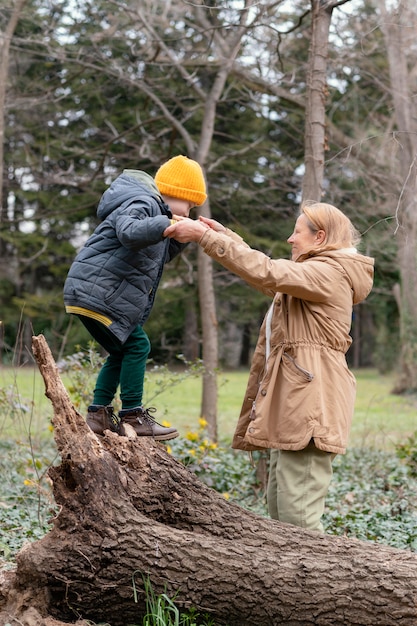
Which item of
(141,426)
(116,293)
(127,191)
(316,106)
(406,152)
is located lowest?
(141,426)

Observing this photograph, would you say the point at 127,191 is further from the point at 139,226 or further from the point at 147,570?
the point at 147,570

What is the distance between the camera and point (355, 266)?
12.2 ft

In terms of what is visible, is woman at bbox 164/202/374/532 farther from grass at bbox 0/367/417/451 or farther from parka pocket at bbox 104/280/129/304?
grass at bbox 0/367/417/451

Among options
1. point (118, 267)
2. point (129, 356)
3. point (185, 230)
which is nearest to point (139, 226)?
point (185, 230)

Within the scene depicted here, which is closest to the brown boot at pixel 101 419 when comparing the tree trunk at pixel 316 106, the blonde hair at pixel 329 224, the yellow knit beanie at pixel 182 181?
the yellow knit beanie at pixel 182 181

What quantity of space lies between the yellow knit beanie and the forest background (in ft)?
3.36

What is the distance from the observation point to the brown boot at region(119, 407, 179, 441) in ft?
13.0

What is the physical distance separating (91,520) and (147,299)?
1.24m

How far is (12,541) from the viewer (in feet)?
14.8

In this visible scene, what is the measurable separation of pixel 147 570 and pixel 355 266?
5.61ft

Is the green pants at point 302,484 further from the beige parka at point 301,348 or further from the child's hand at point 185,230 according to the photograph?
the child's hand at point 185,230

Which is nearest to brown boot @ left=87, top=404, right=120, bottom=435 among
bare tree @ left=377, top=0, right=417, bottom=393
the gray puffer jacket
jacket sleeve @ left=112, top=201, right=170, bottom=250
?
the gray puffer jacket

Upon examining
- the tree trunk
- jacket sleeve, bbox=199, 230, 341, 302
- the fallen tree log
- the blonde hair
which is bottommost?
the fallen tree log

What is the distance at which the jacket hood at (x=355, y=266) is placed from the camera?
12.2 feet
